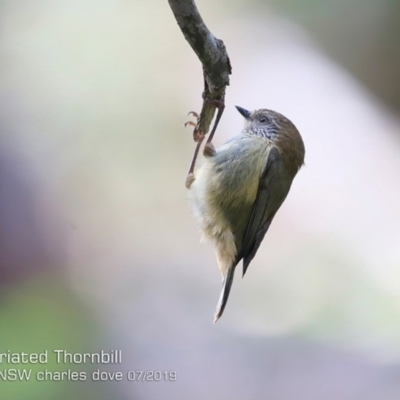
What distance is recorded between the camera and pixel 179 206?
237 centimetres

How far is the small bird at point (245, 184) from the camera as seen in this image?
1.81m

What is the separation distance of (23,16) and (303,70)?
1.26m

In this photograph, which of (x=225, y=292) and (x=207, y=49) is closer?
(x=207, y=49)

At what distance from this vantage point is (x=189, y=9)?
103cm

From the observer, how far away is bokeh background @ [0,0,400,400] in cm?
224

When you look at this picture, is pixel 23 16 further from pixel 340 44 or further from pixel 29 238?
pixel 340 44

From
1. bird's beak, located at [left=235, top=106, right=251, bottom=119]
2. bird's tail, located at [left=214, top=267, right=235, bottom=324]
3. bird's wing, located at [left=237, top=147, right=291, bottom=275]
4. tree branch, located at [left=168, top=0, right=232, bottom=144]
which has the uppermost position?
tree branch, located at [left=168, top=0, right=232, bottom=144]

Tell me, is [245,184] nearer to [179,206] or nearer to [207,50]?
[179,206]

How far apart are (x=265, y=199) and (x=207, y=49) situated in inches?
32.3

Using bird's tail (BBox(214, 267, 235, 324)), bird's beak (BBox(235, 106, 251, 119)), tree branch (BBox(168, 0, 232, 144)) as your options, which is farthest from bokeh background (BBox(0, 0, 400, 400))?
tree branch (BBox(168, 0, 232, 144))

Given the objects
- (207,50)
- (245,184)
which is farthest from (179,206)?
(207,50)

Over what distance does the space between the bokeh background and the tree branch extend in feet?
3.05

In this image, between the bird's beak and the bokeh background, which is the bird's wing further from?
the bokeh background

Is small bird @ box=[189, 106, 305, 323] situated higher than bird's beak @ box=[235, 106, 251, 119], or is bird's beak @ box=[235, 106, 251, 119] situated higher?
bird's beak @ box=[235, 106, 251, 119]
